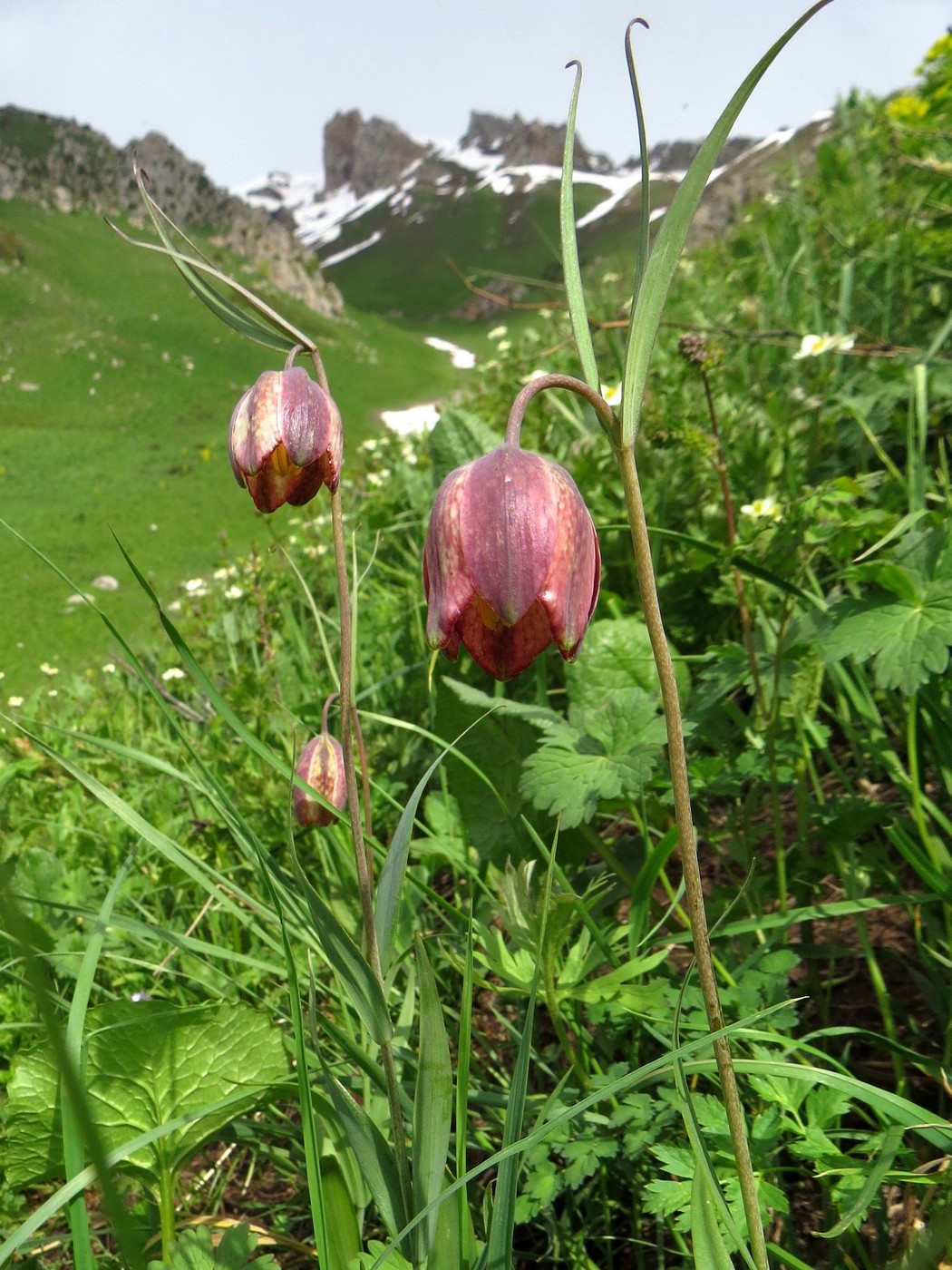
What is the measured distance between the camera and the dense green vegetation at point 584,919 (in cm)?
72

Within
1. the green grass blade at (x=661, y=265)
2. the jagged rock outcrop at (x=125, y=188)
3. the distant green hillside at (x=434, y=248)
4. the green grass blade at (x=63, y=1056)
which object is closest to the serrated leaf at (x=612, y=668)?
the green grass blade at (x=661, y=265)

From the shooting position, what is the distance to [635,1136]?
0.76 meters

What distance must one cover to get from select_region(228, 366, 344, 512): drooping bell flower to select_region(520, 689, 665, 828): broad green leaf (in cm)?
38

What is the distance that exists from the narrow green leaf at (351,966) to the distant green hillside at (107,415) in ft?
3.94

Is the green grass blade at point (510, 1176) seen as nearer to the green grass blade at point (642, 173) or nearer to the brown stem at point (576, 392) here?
the brown stem at point (576, 392)

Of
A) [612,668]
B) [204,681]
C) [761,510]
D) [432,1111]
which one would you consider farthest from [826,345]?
[432,1111]

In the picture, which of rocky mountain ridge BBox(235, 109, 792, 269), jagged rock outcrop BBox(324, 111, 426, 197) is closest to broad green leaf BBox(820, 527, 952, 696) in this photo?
rocky mountain ridge BBox(235, 109, 792, 269)

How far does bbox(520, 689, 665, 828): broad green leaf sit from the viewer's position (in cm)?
94

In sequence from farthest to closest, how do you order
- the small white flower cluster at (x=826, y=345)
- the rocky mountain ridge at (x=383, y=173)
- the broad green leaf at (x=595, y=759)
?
the rocky mountain ridge at (x=383, y=173) → the small white flower cluster at (x=826, y=345) → the broad green leaf at (x=595, y=759)

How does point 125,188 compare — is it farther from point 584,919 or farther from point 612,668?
point 584,919

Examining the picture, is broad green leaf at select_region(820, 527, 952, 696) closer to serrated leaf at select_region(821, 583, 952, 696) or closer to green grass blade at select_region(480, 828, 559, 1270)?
serrated leaf at select_region(821, 583, 952, 696)

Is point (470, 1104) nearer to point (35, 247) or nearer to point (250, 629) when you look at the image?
point (250, 629)

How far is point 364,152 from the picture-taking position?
50125 millimetres

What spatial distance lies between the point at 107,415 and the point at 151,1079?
18.5ft
